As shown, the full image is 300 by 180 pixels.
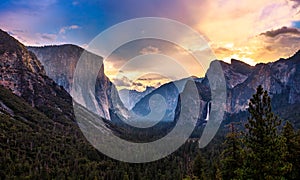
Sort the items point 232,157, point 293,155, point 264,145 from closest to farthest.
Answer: point 264,145, point 293,155, point 232,157

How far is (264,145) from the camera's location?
24.5 metres

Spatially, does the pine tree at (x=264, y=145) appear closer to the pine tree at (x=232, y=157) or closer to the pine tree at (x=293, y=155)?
the pine tree at (x=232, y=157)

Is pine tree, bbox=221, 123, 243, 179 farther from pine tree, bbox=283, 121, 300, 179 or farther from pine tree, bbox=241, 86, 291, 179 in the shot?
pine tree, bbox=241, 86, 291, 179

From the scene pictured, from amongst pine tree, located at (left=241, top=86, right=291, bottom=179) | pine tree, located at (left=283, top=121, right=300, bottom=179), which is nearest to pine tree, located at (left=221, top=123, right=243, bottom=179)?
pine tree, located at (left=283, top=121, right=300, bottom=179)

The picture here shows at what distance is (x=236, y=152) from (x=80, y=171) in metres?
101

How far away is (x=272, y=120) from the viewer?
2497 centimetres

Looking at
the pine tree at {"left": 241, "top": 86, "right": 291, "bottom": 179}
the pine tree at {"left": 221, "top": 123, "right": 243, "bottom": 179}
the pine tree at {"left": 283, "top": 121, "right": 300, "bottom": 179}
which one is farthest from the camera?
the pine tree at {"left": 221, "top": 123, "right": 243, "bottom": 179}

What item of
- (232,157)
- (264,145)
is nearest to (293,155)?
(232,157)

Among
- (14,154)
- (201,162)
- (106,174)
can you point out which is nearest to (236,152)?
(201,162)

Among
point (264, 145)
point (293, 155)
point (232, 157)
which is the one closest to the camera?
point (264, 145)

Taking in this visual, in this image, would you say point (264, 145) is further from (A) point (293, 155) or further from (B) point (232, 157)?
(A) point (293, 155)

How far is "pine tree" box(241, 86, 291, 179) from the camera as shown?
2364cm

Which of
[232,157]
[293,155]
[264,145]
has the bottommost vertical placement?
[232,157]

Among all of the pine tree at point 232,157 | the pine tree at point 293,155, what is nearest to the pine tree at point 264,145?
the pine tree at point 232,157
